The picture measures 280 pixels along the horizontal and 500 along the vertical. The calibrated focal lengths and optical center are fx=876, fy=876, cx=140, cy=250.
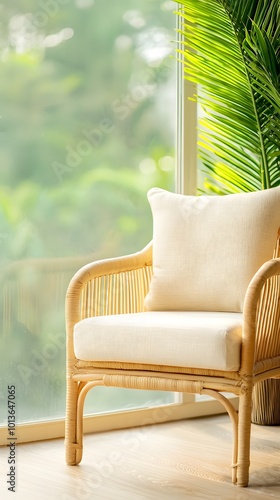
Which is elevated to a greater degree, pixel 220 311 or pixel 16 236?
pixel 16 236

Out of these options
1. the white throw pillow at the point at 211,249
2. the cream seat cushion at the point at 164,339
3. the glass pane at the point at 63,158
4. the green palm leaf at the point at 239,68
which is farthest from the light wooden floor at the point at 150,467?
the green palm leaf at the point at 239,68

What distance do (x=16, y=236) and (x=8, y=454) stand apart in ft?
2.37

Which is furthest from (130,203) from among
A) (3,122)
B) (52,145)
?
(3,122)

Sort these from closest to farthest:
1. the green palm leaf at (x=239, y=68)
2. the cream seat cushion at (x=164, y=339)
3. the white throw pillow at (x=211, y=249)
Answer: the cream seat cushion at (x=164, y=339)
the white throw pillow at (x=211, y=249)
the green palm leaf at (x=239, y=68)

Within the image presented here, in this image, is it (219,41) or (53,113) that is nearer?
(53,113)

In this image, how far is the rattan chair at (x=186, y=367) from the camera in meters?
2.40

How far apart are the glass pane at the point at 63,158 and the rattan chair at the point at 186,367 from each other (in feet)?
0.96

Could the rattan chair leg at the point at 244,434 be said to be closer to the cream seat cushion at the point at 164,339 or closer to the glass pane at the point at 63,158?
the cream seat cushion at the point at 164,339

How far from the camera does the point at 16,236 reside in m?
2.99

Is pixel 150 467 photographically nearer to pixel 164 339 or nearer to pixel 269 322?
pixel 164 339

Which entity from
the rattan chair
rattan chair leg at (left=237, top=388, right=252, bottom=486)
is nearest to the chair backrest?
the rattan chair

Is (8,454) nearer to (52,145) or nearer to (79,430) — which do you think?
(79,430)

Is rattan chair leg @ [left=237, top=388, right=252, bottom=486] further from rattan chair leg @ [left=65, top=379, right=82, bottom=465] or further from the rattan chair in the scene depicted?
rattan chair leg @ [left=65, top=379, right=82, bottom=465]

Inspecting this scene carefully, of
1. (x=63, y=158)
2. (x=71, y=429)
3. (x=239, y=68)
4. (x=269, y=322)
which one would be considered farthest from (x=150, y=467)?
(x=239, y=68)
